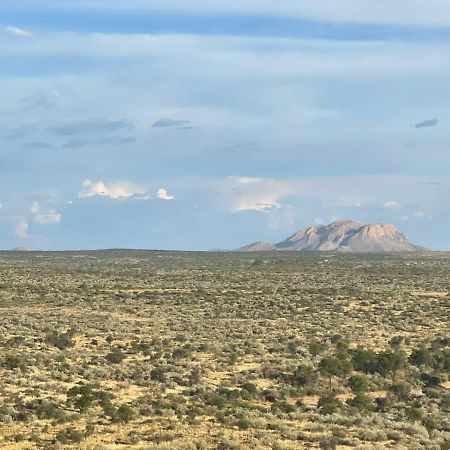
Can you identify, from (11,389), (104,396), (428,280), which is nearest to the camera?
(104,396)

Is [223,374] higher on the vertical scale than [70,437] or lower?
lower

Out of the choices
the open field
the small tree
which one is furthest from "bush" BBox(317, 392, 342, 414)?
the small tree

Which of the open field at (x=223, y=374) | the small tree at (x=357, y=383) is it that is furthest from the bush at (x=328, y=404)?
the small tree at (x=357, y=383)

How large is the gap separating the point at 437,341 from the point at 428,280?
53233 millimetres

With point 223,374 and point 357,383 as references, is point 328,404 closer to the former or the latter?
point 357,383

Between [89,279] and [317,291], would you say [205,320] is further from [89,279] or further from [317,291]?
[89,279]

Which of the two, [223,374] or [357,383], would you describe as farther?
[223,374]

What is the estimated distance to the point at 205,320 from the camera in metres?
50.3

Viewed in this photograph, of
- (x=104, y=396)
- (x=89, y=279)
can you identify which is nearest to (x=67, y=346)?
(x=104, y=396)

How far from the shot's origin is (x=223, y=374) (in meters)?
31.9

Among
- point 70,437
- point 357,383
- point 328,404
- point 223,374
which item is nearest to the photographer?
point 70,437

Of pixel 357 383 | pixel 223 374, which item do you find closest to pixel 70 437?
pixel 223 374

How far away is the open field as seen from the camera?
2186 centimetres

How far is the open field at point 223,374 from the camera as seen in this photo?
2186 cm
